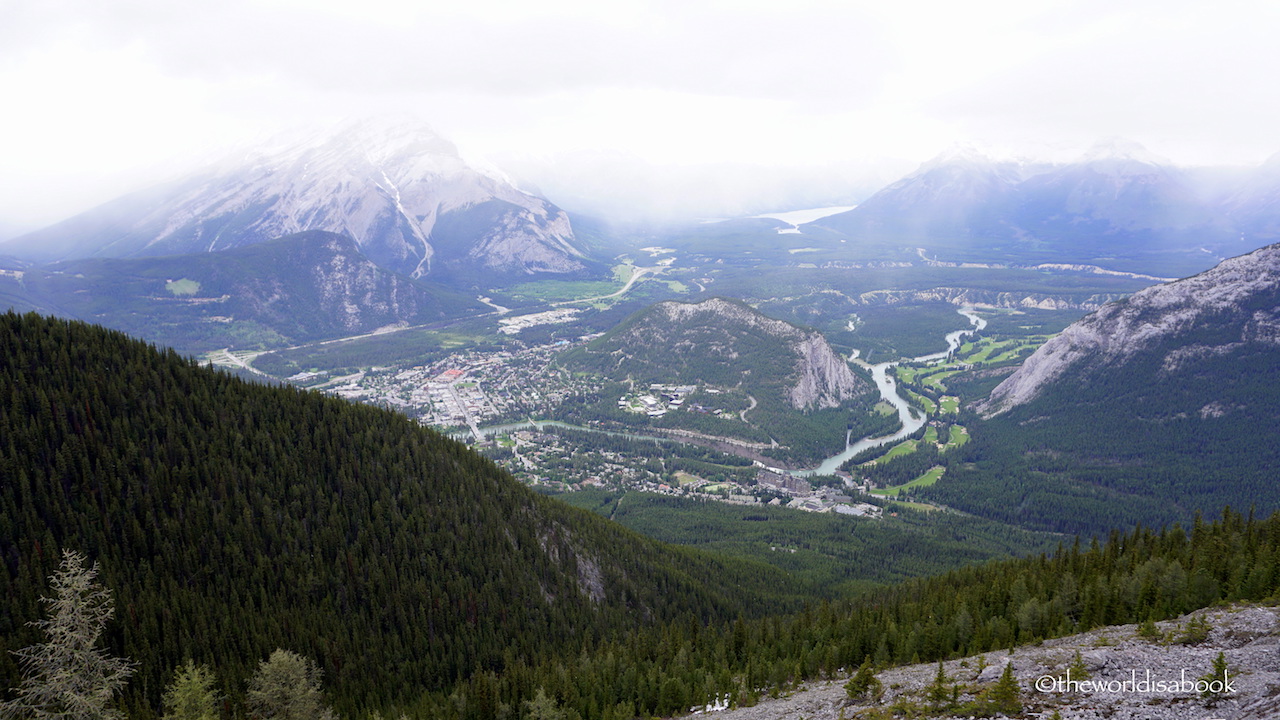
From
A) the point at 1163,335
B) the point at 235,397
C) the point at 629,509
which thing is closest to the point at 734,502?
the point at 629,509

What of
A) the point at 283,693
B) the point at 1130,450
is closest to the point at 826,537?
the point at 1130,450

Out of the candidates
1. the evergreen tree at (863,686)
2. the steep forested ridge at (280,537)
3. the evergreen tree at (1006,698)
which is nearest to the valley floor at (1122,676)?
the evergreen tree at (1006,698)

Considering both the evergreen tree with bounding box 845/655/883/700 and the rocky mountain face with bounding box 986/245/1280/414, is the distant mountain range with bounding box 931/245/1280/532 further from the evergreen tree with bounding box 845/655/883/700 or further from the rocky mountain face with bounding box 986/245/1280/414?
the evergreen tree with bounding box 845/655/883/700

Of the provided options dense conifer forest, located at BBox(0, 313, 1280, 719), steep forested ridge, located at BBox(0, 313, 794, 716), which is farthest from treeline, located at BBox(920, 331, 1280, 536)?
steep forested ridge, located at BBox(0, 313, 794, 716)

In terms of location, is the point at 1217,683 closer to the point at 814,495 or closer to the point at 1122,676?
the point at 1122,676

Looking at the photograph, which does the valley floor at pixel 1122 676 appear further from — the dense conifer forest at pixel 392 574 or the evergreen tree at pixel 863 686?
the dense conifer forest at pixel 392 574

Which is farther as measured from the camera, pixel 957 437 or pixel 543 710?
pixel 957 437

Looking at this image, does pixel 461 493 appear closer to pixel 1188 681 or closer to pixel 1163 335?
pixel 1188 681
